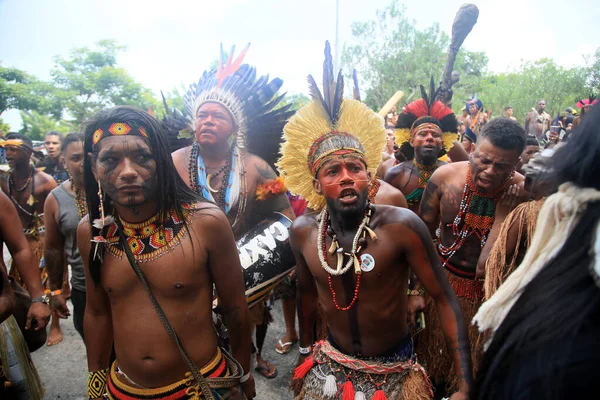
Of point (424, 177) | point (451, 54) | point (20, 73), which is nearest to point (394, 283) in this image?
point (424, 177)

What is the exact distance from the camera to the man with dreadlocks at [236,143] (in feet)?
11.2

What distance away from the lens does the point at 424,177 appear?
14.7 ft

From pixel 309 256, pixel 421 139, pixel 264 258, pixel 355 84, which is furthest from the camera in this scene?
pixel 421 139

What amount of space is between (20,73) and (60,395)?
39976 mm

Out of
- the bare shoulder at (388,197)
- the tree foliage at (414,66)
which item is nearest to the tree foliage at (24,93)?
the tree foliage at (414,66)

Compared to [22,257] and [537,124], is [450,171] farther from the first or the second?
[537,124]

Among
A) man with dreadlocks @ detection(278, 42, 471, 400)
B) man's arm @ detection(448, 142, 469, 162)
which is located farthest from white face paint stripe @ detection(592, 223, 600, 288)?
man's arm @ detection(448, 142, 469, 162)

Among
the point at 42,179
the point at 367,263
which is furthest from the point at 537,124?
the point at 42,179

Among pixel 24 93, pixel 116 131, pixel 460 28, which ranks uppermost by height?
pixel 460 28

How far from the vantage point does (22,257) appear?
2.90 metres

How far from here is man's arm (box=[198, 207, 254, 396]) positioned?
2.00m

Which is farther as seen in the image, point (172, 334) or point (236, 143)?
point (236, 143)

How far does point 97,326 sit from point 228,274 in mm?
808

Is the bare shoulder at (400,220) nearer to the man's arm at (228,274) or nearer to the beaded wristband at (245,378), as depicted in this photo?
the man's arm at (228,274)
